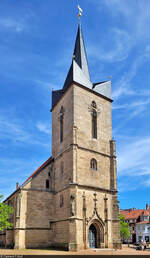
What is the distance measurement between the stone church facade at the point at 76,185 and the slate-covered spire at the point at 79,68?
0.16 meters

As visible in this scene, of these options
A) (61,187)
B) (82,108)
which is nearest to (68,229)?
(61,187)

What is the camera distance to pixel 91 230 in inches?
→ 971

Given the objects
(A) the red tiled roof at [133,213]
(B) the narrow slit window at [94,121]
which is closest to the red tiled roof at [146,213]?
(A) the red tiled roof at [133,213]

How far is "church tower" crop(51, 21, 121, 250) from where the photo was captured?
77.9ft

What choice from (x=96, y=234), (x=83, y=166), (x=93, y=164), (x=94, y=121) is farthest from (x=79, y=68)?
(x=96, y=234)

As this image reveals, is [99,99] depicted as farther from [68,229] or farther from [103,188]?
[68,229]

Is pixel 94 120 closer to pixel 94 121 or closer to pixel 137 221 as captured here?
pixel 94 121

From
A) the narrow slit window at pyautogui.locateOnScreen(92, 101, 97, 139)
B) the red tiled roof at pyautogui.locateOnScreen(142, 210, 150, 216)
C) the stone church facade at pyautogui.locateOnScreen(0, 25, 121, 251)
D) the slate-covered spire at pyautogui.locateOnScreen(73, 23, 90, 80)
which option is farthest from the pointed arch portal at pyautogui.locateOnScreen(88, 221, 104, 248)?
the red tiled roof at pyautogui.locateOnScreen(142, 210, 150, 216)

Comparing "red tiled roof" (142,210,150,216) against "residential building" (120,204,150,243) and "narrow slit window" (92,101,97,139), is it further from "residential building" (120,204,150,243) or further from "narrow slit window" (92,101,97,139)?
"narrow slit window" (92,101,97,139)

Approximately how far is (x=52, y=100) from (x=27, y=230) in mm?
15642

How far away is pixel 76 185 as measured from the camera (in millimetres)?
23891

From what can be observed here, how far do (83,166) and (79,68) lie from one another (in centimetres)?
1195

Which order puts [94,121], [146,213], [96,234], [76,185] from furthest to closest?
[146,213] → [94,121] → [96,234] → [76,185]

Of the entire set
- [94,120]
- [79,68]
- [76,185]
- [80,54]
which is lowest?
[76,185]
